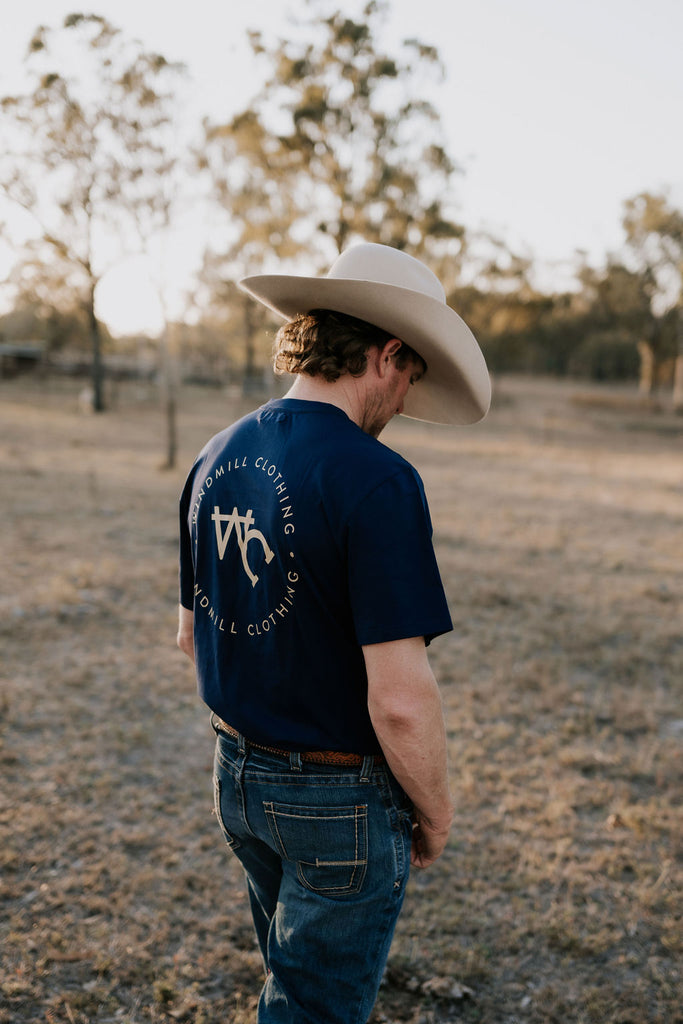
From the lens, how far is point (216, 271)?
131 ft

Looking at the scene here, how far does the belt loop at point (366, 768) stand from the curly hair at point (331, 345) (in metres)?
0.83

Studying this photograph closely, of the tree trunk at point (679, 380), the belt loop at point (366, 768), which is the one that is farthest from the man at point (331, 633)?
the tree trunk at point (679, 380)

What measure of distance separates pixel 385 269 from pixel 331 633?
2.84ft

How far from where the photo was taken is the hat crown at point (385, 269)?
180 cm

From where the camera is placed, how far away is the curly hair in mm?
1685

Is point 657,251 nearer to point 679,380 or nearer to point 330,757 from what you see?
point 679,380

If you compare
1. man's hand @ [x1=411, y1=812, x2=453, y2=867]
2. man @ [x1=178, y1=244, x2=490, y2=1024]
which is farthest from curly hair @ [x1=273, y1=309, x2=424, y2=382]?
man's hand @ [x1=411, y1=812, x2=453, y2=867]

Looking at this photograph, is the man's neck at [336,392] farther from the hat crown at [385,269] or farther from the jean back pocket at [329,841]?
the jean back pocket at [329,841]

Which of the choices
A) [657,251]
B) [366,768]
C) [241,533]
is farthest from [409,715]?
[657,251]

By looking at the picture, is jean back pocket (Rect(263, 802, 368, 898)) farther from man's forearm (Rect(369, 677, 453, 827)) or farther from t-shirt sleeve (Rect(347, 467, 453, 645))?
t-shirt sleeve (Rect(347, 467, 453, 645))

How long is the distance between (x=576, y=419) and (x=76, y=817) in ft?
114

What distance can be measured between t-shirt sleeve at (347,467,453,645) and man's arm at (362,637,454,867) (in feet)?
0.16

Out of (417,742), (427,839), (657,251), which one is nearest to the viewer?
(417,742)

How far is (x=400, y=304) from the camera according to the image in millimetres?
1688
